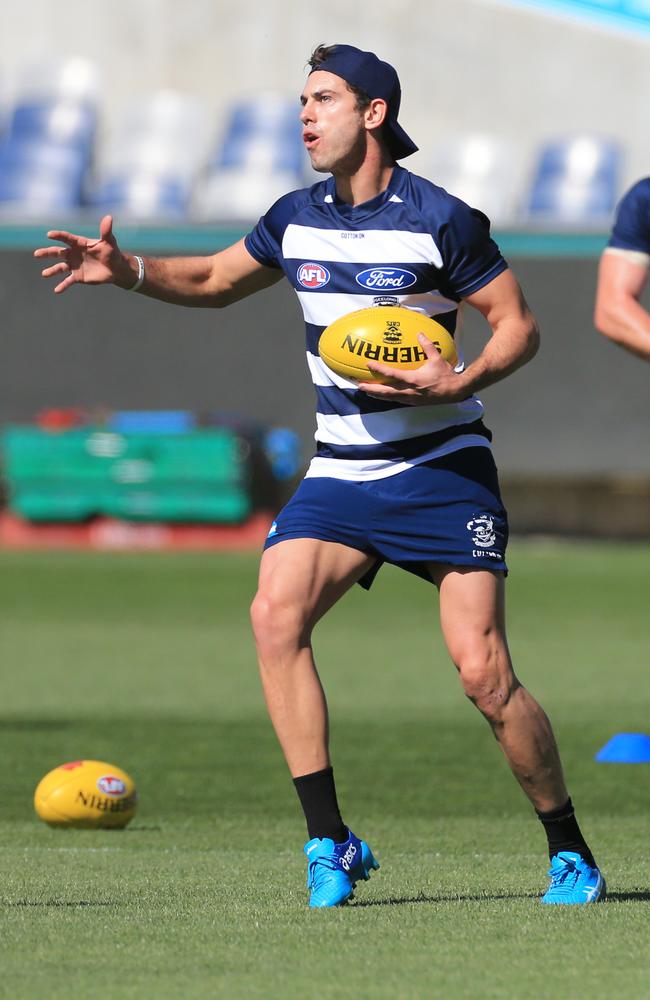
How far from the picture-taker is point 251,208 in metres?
25.5

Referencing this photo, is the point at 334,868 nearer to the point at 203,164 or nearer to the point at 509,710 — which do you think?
the point at 509,710

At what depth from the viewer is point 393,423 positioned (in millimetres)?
5438

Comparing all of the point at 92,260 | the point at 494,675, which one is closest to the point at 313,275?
the point at 92,260

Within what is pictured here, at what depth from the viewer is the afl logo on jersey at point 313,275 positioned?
548 centimetres

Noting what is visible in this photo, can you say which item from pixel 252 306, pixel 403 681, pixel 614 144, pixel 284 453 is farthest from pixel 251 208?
pixel 403 681

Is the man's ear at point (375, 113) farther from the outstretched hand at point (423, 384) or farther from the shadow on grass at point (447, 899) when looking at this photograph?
the shadow on grass at point (447, 899)

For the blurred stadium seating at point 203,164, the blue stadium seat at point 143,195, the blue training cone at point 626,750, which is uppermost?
the blue training cone at point 626,750

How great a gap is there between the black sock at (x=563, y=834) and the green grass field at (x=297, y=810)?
0.60 feet

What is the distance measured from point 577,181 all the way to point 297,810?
18509 mm

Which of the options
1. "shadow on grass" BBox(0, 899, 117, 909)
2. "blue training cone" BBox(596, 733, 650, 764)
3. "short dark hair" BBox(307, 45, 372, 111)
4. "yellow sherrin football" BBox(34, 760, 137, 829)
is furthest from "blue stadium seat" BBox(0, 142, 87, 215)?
"shadow on grass" BBox(0, 899, 117, 909)

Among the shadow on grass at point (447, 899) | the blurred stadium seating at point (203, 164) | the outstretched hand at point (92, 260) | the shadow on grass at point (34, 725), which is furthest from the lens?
the blurred stadium seating at point (203, 164)

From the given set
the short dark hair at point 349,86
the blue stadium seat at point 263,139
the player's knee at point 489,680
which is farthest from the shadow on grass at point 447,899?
the blue stadium seat at point 263,139

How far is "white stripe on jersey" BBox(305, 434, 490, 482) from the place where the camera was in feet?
17.9

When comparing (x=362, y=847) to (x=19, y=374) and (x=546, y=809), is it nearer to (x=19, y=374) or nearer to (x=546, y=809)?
(x=546, y=809)
